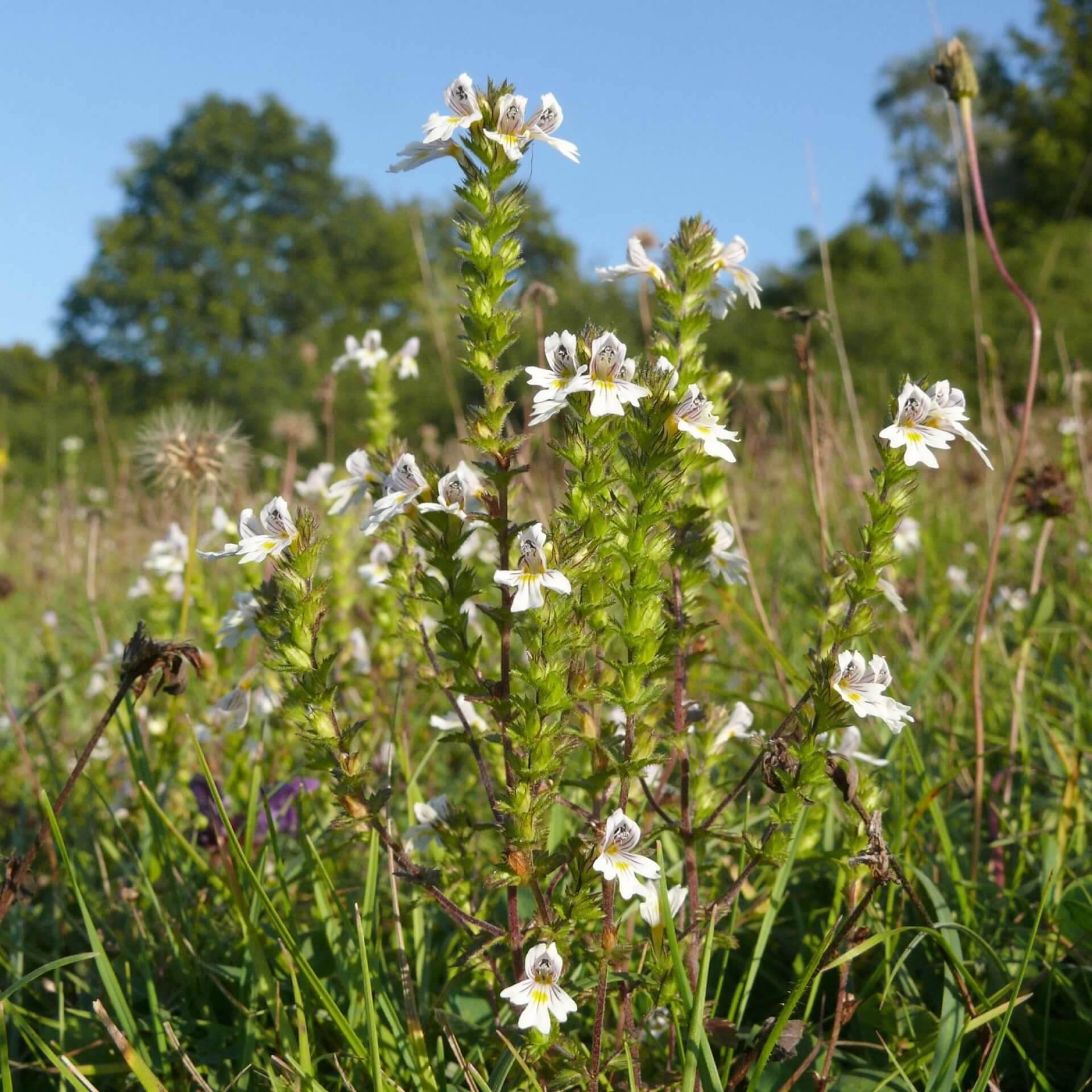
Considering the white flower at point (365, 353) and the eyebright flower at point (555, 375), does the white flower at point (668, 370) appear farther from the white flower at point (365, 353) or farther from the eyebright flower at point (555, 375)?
the white flower at point (365, 353)

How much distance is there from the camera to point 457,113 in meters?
1.61

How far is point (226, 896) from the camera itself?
2.30 metres

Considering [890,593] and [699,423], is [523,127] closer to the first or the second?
[699,423]

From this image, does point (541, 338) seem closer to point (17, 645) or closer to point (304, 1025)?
point (304, 1025)

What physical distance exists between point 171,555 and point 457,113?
2629 mm

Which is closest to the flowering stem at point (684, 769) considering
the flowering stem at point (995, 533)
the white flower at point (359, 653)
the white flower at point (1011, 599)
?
the flowering stem at point (995, 533)

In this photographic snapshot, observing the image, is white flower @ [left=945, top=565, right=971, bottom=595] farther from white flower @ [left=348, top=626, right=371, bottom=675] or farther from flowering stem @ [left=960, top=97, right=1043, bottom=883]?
white flower @ [left=348, top=626, right=371, bottom=675]

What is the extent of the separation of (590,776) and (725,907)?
37cm

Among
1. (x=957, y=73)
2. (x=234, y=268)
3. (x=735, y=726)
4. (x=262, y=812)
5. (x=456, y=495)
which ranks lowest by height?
(x=262, y=812)

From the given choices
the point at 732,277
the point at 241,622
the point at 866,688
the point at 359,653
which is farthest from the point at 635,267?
the point at 359,653

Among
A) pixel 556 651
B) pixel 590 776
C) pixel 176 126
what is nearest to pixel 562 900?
pixel 590 776

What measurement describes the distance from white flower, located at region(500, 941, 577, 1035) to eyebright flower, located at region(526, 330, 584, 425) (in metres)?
0.88

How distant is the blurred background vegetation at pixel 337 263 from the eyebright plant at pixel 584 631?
25511 mm

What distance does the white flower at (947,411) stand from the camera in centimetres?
172
